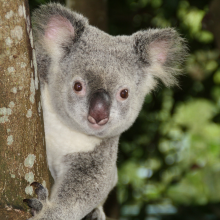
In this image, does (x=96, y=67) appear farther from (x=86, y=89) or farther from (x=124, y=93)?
(x=124, y=93)

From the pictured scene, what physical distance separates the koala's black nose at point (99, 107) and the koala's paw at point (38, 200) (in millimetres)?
551

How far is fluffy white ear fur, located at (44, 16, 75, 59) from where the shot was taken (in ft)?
8.28

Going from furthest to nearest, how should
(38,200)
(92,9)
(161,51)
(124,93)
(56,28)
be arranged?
1. (92,9)
2. (161,51)
3. (56,28)
4. (124,93)
5. (38,200)

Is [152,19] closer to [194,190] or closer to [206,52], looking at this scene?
[206,52]

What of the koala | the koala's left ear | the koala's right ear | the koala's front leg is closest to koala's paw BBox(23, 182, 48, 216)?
the koala's front leg

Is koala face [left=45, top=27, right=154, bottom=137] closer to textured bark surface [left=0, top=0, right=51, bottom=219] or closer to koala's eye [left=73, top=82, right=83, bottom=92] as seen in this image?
koala's eye [left=73, top=82, right=83, bottom=92]

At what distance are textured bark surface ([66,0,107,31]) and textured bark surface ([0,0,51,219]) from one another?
2321 mm

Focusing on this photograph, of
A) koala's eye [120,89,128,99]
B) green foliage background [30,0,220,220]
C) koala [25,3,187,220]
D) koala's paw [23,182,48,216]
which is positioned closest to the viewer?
koala's paw [23,182,48,216]

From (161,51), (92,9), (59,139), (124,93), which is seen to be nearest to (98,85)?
(124,93)

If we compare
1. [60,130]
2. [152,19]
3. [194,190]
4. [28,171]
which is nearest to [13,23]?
[28,171]

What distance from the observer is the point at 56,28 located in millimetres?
2557

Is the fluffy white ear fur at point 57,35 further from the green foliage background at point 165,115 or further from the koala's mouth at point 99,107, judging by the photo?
the green foliage background at point 165,115

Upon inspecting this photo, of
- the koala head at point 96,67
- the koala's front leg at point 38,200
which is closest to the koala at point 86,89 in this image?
the koala head at point 96,67

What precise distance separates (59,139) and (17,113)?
0.91 metres
